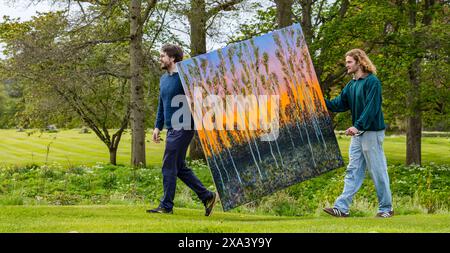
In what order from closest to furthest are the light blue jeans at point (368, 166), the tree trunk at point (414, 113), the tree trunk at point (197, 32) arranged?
the light blue jeans at point (368, 166) < the tree trunk at point (197, 32) < the tree trunk at point (414, 113)

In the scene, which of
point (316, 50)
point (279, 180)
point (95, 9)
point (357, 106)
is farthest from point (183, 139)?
point (95, 9)

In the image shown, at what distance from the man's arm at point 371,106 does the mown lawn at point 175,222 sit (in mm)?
1173

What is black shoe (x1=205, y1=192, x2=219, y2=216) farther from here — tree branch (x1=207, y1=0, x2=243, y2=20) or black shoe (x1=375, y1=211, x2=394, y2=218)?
tree branch (x1=207, y1=0, x2=243, y2=20)

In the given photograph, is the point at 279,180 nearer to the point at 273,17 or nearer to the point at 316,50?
the point at 316,50

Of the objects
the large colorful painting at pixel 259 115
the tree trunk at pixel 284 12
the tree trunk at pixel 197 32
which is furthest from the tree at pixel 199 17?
the large colorful painting at pixel 259 115

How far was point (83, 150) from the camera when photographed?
42.2 meters

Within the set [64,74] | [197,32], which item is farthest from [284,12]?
[64,74]

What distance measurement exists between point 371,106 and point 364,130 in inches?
12.5

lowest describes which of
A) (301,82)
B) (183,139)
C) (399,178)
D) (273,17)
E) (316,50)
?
(399,178)

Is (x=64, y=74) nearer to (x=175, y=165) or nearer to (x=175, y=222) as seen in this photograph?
(x=175, y=165)

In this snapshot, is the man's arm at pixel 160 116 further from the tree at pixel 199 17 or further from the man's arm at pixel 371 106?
the tree at pixel 199 17

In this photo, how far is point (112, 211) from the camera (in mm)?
8375

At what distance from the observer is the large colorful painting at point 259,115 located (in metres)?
8.07

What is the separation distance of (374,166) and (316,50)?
43.7 feet
